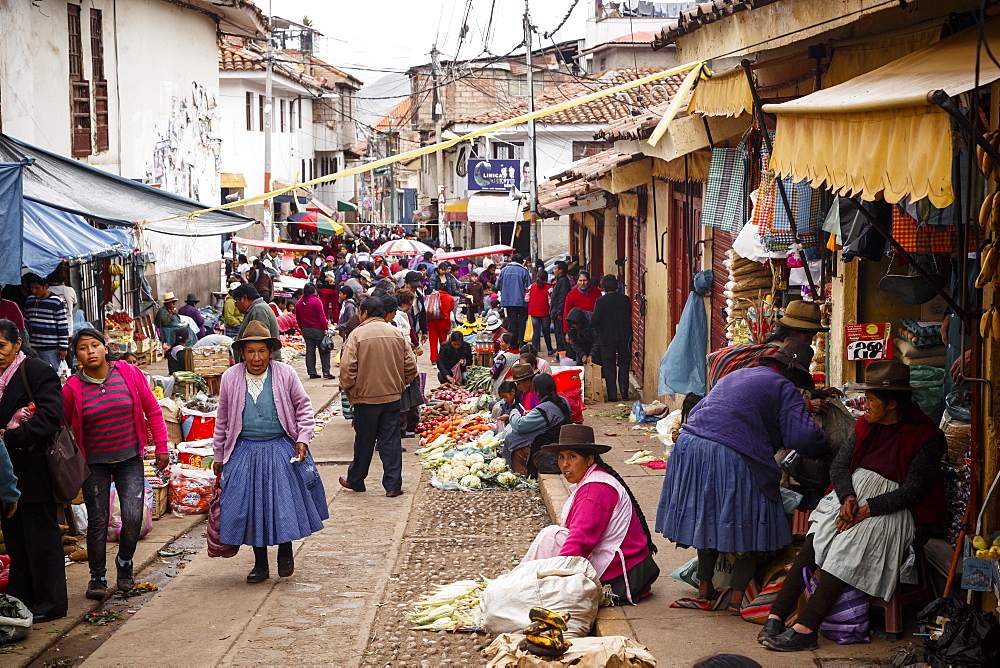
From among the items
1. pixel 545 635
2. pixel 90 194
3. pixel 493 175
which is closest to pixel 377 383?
A: pixel 90 194

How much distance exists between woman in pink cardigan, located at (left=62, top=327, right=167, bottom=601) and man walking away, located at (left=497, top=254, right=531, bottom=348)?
12.8 meters

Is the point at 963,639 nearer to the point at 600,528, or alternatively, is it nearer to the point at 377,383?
Result: the point at 600,528

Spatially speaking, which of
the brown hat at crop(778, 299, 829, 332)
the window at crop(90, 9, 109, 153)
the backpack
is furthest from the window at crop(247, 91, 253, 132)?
the brown hat at crop(778, 299, 829, 332)

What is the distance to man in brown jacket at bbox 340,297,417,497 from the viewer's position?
997cm

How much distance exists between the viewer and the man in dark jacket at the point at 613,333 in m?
15.1

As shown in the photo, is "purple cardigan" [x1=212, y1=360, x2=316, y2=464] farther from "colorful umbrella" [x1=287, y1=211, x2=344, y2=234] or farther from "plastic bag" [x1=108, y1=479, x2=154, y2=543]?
"colorful umbrella" [x1=287, y1=211, x2=344, y2=234]

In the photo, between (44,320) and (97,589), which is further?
(44,320)

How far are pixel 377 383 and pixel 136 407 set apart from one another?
3.06m

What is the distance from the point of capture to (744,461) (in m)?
5.76

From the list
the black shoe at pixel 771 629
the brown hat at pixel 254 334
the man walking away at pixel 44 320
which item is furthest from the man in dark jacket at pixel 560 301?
the black shoe at pixel 771 629

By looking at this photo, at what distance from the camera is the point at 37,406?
20.9 feet

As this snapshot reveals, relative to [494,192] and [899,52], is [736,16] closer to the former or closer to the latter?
[899,52]

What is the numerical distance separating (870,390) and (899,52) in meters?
2.24

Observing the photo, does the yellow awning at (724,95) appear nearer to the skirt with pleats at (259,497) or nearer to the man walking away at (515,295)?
the skirt with pleats at (259,497)
